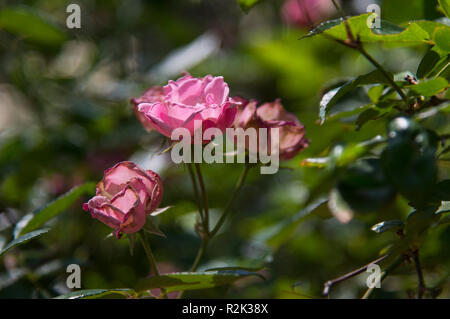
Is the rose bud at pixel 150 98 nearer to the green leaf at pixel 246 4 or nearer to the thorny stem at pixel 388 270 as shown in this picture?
the green leaf at pixel 246 4

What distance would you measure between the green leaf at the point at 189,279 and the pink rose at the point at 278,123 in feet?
0.55

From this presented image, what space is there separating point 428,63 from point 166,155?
2.29 ft

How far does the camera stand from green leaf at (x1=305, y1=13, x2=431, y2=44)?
0.55 meters

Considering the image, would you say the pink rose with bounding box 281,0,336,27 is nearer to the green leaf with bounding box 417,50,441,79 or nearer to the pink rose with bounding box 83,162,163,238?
the green leaf with bounding box 417,50,441,79

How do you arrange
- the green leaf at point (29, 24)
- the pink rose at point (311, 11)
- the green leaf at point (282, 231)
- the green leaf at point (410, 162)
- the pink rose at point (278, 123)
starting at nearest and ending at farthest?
1. the green leaf at point (410, 162)
2. the pink rose at point (278, 123)
3. the green leaf at point (282, 231)
4. the green leaf at point (29, 24)
5. the pink rose at point (311, 11)

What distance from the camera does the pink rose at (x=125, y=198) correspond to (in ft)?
1.87

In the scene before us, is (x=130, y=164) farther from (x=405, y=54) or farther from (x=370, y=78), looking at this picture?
(x=405, y=54)

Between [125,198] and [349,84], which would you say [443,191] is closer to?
[349,84]

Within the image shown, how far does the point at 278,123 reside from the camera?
63 centimetres

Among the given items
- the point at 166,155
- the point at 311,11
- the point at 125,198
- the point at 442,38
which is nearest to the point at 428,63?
the point at 442,38

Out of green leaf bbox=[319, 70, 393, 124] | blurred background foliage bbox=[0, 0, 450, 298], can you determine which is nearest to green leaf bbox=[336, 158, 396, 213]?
green leaf bbox=[319, 70, 393, 124]

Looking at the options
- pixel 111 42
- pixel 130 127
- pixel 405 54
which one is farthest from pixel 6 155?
pixel 405 54

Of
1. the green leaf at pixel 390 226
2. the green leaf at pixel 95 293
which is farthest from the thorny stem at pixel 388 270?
the green leaf at pixel 95 293

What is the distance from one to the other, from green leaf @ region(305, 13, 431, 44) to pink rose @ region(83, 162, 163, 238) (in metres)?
0.26
